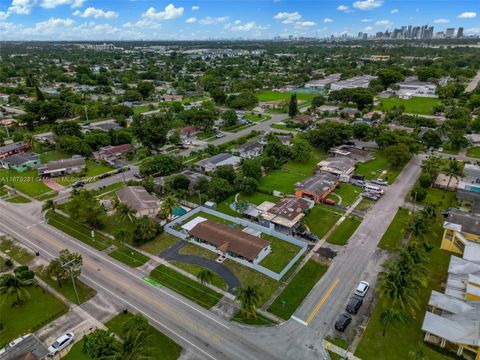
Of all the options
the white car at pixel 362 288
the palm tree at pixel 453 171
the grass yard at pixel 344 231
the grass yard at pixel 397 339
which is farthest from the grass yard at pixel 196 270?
the palm tree at pixel 453 171

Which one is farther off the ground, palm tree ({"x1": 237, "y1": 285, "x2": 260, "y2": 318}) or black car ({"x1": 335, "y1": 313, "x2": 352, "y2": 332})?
palm tree ({"x1": 237, "y1": 285, "x2": 260, "y2": 318})

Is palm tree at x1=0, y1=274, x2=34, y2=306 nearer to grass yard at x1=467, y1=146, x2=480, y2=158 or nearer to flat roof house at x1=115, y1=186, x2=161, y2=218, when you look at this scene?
flat roof house at x1=115, y1=186, x2=161, y2=218

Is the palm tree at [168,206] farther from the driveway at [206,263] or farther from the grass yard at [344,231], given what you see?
the grass yard at [344,231]

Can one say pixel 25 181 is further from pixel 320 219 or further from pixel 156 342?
pixel 320 219

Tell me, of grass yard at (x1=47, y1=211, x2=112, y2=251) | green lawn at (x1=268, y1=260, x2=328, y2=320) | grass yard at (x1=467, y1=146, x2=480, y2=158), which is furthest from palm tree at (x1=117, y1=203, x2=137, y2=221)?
grass yard at (x1=467, y1=146, x2=480, y2=158)

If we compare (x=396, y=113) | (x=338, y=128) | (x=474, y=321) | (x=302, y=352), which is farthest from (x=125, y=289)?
(x=396, y=113)

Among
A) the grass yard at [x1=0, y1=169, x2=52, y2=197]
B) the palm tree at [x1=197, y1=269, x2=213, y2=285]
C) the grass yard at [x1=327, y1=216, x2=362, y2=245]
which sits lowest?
the grass yard at [x1=327, y1=216, x2=362, y2=245]

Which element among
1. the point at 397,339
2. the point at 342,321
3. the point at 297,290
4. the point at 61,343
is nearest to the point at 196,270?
the point at 297,290
